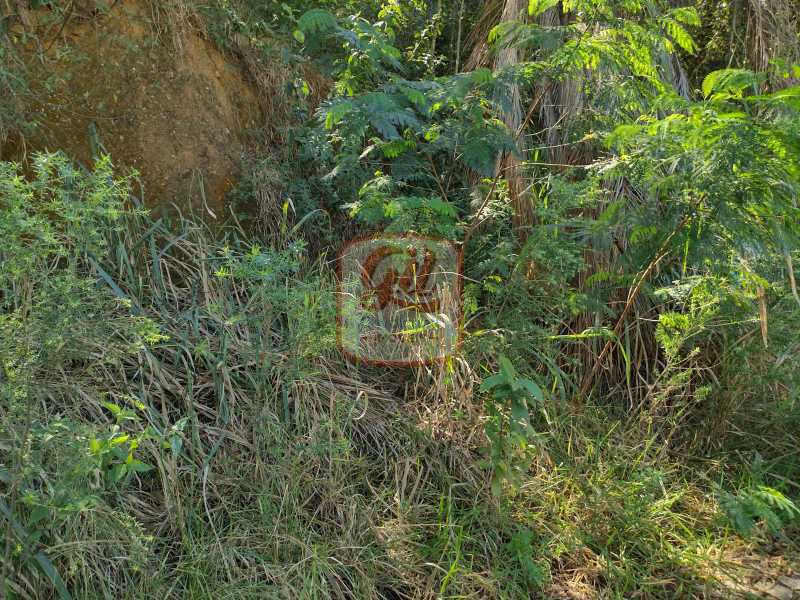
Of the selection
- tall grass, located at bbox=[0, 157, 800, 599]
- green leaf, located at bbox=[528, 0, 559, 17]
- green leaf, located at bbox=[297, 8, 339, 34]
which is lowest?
tall grass, located at bbox=[0, 157, 800, 599]

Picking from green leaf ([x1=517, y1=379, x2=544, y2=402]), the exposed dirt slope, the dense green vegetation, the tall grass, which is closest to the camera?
the tall grass

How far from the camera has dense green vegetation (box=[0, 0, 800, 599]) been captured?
2383 mm

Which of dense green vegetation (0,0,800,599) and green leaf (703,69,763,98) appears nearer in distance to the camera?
dense green vegetation (0,0,800,599)

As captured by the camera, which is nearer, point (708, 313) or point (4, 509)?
point (4, 509)

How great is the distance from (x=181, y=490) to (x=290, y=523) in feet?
1.38

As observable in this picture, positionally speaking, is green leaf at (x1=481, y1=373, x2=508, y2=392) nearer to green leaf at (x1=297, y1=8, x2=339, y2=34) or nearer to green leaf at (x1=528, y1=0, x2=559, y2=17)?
green leaf at (x1=528, y1=0, x2=559, y2=17)

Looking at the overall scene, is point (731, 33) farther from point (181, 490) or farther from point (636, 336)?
point (181, 490)

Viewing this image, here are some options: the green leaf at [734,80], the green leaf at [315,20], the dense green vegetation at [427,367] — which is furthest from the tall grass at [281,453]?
the green leaf at [734,80]

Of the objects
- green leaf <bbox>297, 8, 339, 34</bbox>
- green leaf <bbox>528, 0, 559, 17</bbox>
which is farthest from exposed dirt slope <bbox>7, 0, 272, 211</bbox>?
green leaf <bbox>528, 0, 559, 17</bbox>

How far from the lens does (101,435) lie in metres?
2.31

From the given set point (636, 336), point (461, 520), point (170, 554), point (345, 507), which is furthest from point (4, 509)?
point (636, 336)

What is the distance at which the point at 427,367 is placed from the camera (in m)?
3.50

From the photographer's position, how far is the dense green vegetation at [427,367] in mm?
2383

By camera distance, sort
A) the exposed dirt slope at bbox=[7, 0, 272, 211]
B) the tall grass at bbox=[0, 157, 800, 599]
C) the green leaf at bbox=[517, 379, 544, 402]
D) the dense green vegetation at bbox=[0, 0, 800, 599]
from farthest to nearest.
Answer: the exposed dirt slope at bbox=[7, 0, 272, 211] → the green leaf at bbox=[517, 379, 544, 402] → the dense green vegetation at bbox=[0, 0, 800, 599] → the tall grass at bbox=[0, 157, 800, 599]
